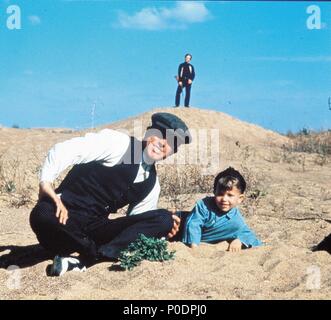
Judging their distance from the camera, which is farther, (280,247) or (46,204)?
(280,247)

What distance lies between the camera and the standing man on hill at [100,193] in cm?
406

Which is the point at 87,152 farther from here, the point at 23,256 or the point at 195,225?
the point at 23,256

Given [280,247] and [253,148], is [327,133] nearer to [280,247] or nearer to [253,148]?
[253,148]

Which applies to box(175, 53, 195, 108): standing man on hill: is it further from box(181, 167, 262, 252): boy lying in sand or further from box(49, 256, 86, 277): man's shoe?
box(49, 256, 86, 277): man's shoe

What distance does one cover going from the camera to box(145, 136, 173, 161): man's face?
164 inches

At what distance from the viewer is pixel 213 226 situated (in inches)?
189

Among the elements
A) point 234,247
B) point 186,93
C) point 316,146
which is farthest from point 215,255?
point 186,93

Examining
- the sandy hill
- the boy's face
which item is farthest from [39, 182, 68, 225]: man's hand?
the boy's face

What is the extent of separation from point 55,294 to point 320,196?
16.3ft

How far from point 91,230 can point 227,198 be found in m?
1.10

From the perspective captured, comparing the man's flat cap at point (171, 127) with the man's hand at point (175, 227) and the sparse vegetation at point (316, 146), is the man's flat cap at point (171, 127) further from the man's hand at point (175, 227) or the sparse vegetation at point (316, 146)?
the sparse vegetation at point (316, 146)

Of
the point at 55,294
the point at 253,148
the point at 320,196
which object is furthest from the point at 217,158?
the point at 55,294

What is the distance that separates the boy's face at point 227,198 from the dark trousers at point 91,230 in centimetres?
44
